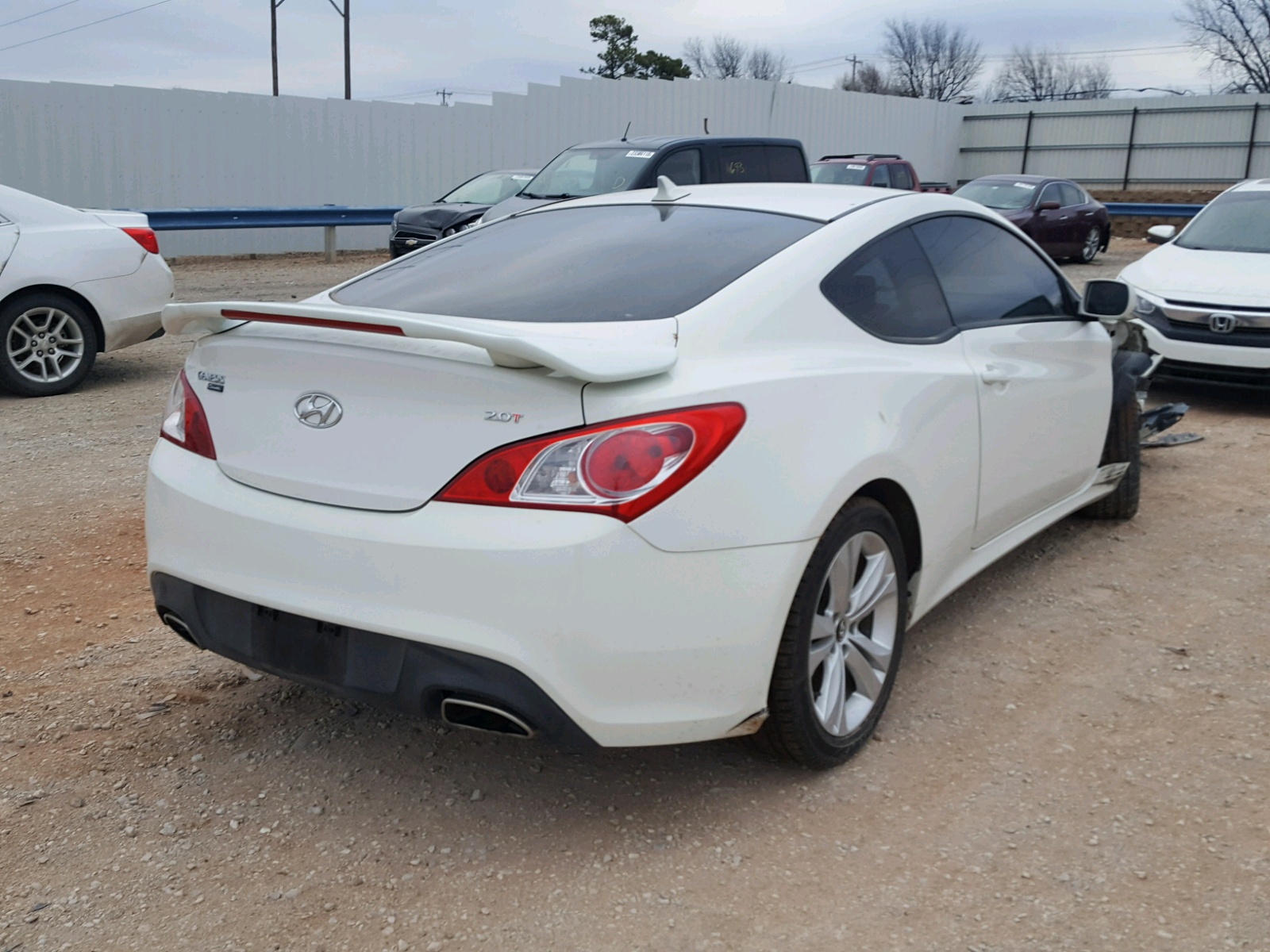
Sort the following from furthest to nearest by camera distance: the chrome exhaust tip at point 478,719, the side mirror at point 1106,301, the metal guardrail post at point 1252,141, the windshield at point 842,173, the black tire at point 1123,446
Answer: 1. the metal guardrail post at point 1252,141
2. the windshield at point 842,173
3. the black tire at point 1123,446
4. the side mirror at point 1106,301
5. the chrome exhaust tip at point 478,719

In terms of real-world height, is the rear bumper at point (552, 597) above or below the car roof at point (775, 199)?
below

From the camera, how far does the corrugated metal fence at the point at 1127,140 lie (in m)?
31.9

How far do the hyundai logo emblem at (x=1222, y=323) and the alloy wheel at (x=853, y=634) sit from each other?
5.52m

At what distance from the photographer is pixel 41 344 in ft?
26.1

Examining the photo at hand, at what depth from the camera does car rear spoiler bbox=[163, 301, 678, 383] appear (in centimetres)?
247

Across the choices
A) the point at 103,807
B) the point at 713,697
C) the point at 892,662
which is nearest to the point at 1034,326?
the point at 892,662

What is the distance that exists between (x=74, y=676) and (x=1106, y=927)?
2.96 metres

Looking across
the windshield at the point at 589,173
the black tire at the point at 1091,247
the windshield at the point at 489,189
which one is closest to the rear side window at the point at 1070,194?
the black tire at the point at 1091,247

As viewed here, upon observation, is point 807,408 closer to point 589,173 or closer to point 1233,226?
point 1233,226

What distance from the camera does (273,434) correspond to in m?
2.81

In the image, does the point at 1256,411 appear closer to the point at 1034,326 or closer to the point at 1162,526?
the point at 1162,526

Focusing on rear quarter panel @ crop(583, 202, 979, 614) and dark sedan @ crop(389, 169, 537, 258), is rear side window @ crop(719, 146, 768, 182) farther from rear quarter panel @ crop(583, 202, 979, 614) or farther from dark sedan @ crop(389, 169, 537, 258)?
rear quarter panel @ crop(583, 202, 979, 614)

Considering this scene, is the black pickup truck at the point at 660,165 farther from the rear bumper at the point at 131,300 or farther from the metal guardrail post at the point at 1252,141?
the metal guardrail post at the point at 1252,141

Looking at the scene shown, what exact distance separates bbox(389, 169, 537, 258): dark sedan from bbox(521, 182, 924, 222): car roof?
34.2ft
